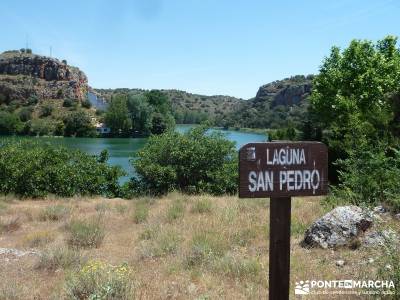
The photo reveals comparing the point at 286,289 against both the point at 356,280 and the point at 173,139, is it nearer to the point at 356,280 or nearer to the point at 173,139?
the point at 356,280

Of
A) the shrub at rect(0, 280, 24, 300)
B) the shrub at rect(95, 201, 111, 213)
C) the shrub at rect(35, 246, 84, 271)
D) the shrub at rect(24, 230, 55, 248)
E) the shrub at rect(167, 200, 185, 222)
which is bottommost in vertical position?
the shrub at rect(95, 201, 111, 213)

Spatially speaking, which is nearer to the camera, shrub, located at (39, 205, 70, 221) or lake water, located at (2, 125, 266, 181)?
shrub, located at (39, 205, 70, 221)

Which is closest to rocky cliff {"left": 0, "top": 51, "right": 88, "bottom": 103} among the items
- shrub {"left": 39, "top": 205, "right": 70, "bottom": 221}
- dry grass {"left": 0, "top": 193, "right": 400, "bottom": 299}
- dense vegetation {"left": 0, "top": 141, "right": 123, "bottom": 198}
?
dense vegetation {"left": 0, "top": 141, "right": 123, "bottom": 198}

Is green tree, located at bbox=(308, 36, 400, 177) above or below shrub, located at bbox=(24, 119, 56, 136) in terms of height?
above

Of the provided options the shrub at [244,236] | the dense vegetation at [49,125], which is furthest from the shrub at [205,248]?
the dense vegetation at [49,125]

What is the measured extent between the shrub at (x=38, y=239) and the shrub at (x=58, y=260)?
1.62 m

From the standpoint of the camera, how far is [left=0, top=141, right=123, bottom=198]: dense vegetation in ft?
49.5

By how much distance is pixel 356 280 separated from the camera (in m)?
5.05

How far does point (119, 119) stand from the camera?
8950cm

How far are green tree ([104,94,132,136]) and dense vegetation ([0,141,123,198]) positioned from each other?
235ft

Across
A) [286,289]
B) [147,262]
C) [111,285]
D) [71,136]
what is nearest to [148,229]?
[147,262]

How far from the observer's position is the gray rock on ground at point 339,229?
22.0ft

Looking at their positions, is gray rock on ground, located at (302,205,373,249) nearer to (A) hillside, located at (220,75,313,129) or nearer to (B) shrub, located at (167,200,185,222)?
(B) shrub, located at (167,200,185,222)

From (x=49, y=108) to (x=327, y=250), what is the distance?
399 ft
